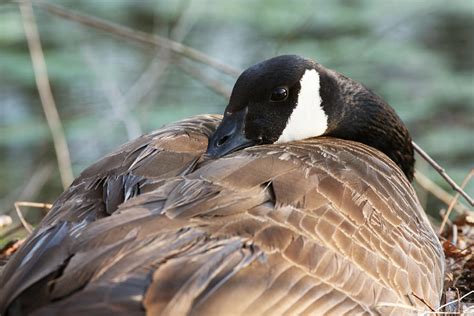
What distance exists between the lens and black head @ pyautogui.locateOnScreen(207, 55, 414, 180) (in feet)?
16.4

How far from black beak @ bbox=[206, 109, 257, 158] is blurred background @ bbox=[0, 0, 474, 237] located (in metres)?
2.76

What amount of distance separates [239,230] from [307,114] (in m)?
1.78

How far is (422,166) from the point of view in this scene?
8953 millimetres

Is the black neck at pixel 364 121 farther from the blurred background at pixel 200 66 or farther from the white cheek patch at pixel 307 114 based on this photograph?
the blurred background at pixel 200 66

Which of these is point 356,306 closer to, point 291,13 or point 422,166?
point 422,166

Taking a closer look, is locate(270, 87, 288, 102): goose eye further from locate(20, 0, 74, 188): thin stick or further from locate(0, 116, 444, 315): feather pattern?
locate(20, 0, 74, 188): thin stick

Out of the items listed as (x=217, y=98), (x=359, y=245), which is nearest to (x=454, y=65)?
(x=217, y=98)

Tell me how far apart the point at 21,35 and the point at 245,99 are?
868 cm

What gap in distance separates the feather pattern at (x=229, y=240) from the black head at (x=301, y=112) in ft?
1.19

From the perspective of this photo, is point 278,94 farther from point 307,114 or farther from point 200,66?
point 200,66

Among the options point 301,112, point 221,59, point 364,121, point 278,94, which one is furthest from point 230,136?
point 221,59

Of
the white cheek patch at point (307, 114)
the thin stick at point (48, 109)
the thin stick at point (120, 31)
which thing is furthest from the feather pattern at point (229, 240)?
the thin stick at point (48, 109)

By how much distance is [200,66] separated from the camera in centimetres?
1092

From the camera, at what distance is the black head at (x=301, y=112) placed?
5012 mm
